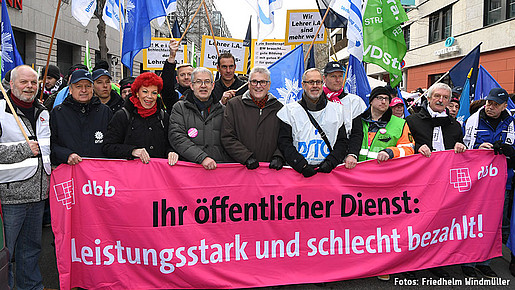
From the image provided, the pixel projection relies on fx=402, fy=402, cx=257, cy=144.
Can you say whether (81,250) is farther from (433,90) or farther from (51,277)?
(433,90)

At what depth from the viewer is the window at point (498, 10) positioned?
18.1m

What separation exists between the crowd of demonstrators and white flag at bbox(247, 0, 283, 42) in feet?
9.30

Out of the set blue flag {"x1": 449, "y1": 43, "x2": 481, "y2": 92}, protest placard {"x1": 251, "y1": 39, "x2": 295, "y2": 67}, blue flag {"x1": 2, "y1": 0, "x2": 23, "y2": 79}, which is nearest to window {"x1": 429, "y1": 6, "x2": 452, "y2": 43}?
blue flag {"x1": 449, "y1": 43, "x2": 481, "y2": 92}

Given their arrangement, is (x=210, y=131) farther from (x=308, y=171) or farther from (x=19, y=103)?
(x=19, y=103)

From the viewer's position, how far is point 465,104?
693 centimetres

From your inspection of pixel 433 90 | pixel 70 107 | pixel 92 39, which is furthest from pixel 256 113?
pixel 92 39

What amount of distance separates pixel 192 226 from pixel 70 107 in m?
1.59

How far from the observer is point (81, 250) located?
12.1ft

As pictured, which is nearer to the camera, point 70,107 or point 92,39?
point 70,107

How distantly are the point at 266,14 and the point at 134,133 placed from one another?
3952 millimetres

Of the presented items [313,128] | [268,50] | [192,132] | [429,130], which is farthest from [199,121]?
[268,50]

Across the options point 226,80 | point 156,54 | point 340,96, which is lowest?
point 340,96

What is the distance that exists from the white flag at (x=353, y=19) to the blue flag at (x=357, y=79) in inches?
19.9

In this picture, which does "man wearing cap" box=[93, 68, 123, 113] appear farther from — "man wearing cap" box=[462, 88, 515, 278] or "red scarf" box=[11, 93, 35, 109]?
"man wearing cap" box=[462, 88, 515, 278]
